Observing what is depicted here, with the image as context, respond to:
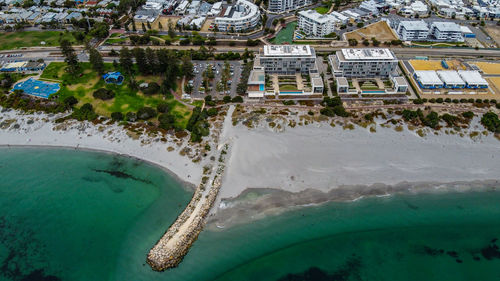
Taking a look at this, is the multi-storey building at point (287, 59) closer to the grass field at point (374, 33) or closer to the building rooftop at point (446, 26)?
the grass field at point (374, 33)

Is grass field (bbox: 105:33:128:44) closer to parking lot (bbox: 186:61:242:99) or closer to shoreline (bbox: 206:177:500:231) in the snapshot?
parking lot (bbox: 186:61:242:99)

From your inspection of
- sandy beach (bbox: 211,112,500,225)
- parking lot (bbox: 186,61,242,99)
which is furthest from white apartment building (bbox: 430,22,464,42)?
parking lot (bbox: 186,61,242,99)

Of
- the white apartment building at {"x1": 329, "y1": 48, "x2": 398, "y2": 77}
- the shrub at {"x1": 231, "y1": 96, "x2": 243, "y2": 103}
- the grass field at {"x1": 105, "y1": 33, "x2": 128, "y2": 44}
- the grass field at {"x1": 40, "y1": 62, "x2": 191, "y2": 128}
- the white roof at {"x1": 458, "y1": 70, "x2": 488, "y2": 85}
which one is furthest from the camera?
the grass field at {"x1": 105, "y1": 33, "x2": 128, "y2": 44}

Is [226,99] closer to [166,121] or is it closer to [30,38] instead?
[166,121]

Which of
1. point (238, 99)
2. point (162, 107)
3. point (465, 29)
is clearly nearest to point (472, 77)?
point (465, 29)

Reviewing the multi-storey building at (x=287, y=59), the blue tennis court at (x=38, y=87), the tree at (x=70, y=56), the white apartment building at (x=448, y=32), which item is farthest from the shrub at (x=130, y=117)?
the white apartment building at (x=448, y=32)

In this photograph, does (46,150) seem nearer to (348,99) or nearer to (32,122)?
(32,122)

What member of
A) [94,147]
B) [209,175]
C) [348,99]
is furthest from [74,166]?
[348,99]
